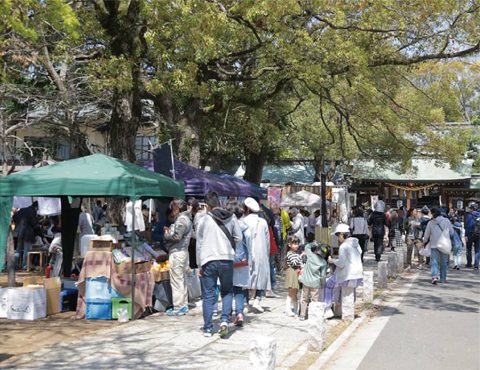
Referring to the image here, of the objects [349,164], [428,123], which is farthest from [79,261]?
[349,164]

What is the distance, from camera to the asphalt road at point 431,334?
Answer: 692cm

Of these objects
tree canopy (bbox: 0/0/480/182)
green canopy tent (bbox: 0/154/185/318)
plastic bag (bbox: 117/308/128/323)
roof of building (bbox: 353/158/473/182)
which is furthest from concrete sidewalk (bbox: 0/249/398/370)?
roof of building (bbox: 353/158/473/182)

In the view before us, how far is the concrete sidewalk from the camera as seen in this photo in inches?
258

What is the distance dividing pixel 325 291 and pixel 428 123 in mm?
10949

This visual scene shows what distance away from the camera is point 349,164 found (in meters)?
36.0

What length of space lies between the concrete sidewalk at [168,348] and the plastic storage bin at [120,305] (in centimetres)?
26

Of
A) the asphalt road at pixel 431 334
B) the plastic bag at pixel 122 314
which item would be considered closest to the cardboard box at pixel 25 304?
the plastic bag at pixel 122 314

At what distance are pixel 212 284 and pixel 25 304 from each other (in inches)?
132

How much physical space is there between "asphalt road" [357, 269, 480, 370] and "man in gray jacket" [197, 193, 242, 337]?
207cm

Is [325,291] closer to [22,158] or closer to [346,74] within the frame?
[346,74]

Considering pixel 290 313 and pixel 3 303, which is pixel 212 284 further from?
pixel 3 303

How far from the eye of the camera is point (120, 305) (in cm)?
916

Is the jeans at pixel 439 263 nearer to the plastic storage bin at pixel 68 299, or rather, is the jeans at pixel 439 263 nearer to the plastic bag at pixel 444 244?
the plastic bag at pixel 444 244

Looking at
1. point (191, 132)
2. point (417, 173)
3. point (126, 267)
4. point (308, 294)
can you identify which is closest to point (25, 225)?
point (191, 132)
